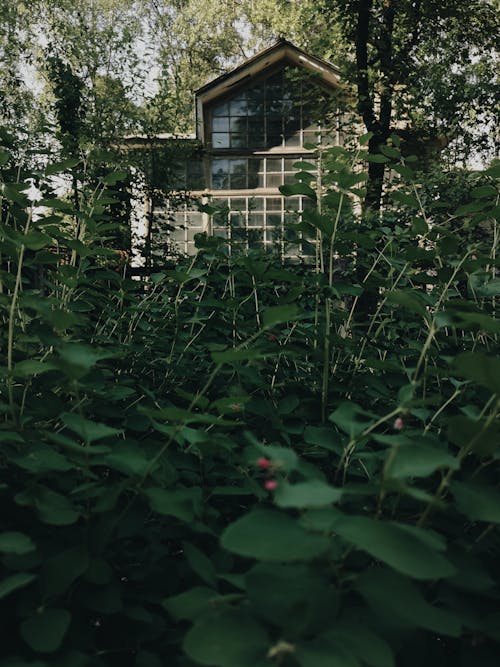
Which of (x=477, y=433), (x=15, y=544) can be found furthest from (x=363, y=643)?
(x=15, y=544)

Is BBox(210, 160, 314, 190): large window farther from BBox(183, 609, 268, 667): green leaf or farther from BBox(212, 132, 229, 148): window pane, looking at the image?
BBox(183, 609, 268, 667): green leaf

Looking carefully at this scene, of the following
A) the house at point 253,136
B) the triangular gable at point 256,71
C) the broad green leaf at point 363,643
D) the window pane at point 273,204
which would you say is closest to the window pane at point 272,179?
the house at point 253,136

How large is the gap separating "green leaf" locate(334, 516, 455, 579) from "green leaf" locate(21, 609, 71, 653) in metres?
0.34

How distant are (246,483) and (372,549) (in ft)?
1.54

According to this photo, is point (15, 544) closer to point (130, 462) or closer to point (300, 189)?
point (130, 462)

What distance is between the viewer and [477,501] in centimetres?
64

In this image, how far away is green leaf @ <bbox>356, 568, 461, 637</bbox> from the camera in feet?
1.69

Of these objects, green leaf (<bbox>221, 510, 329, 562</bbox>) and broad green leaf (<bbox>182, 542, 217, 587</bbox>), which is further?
broad green leaf (<bbox>182, 542, 217, 587</bbox>)

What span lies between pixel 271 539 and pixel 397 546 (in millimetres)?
119

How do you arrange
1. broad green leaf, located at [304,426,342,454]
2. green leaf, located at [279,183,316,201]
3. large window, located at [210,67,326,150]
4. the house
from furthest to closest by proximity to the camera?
large window, located at [210,67,326,150] < the house < green leaf, located at [279,183,316,201] < broad green leaf, located at [304,426,342,454]

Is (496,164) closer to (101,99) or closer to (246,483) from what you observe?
(246,483)

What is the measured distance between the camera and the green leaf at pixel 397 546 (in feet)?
1.59

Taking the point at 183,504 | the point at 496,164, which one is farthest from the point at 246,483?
the point at 496,164

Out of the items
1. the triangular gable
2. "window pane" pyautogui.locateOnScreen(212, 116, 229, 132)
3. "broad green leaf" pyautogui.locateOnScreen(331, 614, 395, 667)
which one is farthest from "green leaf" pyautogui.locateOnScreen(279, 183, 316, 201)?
"window pane" pyautogui.locateOnScreen(212, 116, 229, 132)
